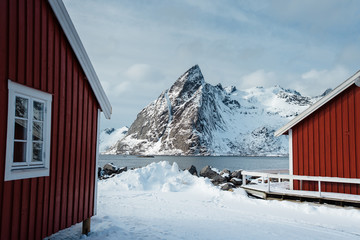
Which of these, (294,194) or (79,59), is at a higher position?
(79,59)

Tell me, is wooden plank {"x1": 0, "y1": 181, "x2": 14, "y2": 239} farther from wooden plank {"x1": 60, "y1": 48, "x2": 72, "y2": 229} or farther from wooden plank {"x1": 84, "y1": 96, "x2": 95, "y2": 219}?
wooden plank {"x1": 84, "y1": 96, "x2": 95, "y2": 219}

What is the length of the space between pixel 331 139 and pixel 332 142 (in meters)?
0.12

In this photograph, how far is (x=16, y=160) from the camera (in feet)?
18.0

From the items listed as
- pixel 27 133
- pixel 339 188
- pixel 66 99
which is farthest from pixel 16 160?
pixel 339 188

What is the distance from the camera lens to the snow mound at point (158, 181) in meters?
16.8

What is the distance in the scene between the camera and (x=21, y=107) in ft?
18.2

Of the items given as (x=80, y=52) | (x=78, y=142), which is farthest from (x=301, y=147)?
(x=80, y=52)

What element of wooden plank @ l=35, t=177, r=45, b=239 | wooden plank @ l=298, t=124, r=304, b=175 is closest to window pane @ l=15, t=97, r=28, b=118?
wooden plank @ l=35, t=177, r=45, b=239

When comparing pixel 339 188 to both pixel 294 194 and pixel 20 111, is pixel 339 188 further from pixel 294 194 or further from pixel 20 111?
pixel 20 111

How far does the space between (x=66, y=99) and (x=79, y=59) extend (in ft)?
3.61

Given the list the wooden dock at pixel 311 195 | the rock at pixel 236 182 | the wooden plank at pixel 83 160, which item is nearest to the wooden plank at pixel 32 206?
the wooden plank at pixel 83 160

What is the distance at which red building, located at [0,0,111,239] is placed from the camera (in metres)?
5.18

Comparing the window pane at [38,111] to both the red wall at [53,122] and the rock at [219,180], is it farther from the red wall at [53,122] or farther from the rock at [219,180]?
the rock at [219,180]

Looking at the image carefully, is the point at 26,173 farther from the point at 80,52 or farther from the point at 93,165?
the point at 80,52
